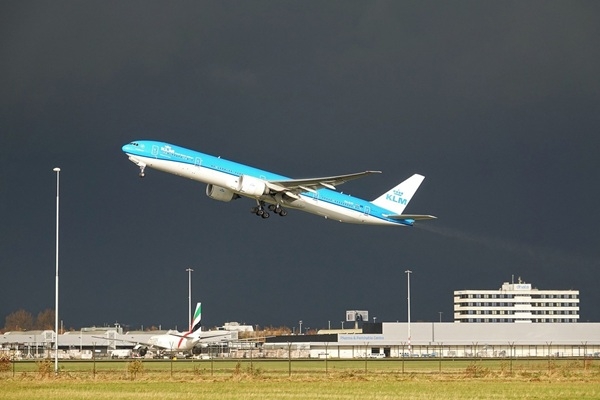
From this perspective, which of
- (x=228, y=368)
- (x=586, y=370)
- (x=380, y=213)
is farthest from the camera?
(x=380, y=213)

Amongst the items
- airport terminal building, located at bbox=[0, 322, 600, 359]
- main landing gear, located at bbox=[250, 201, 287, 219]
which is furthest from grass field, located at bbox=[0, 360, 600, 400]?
airport terminal building, located at bbox=[0, 322, 600, 359]

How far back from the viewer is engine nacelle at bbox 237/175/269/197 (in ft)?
275

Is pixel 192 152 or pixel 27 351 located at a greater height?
pixel 192 152

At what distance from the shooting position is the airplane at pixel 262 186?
80438 mm

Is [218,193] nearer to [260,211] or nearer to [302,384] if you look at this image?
[260,211]

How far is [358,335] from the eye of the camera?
490 feet

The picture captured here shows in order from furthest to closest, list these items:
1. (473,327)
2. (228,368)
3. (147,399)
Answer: (473,327), (228,368), (147,399)

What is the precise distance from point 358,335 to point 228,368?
65.6 meters

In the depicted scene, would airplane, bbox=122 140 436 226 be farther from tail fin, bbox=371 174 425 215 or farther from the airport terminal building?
the airport terminal building

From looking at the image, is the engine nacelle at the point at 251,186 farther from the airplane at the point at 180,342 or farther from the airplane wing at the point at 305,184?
the airplane at the point at 180,342

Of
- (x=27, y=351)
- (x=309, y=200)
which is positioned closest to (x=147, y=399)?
(x=309, y=200)

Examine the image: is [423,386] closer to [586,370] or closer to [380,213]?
[586,370]

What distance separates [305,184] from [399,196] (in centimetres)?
1887

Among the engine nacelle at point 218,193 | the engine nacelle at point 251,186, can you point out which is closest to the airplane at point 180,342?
the engine nacelle at point 218,193
